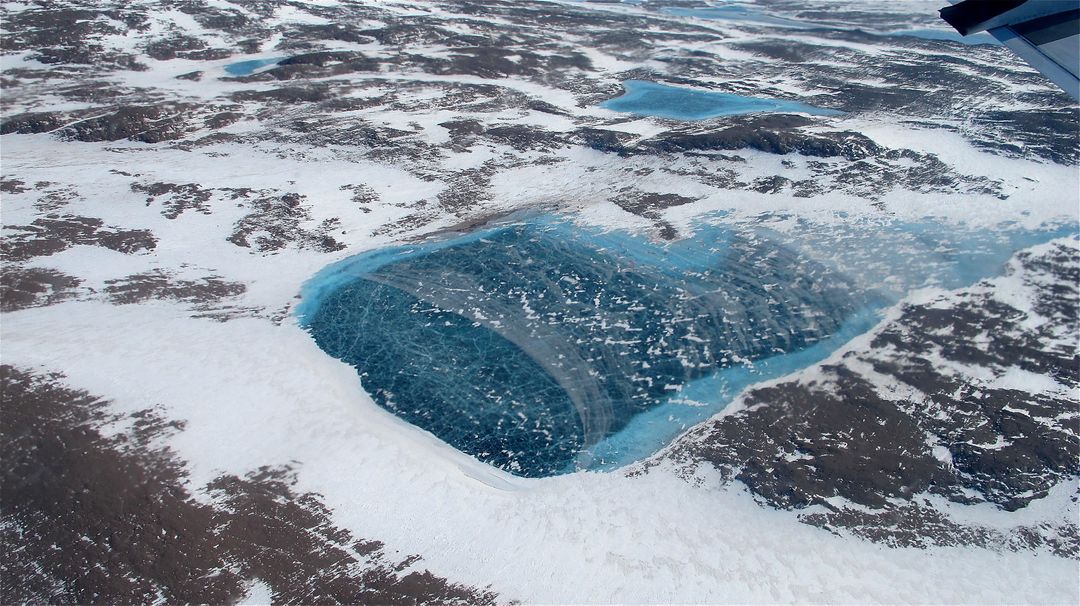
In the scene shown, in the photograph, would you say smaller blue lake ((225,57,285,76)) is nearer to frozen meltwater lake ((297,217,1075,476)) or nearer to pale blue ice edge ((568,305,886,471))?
frozen meltwater lake ((297,217,1075,476))

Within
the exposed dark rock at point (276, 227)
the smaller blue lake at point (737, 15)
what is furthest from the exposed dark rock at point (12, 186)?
the smaller blue lake at point (737, 15)

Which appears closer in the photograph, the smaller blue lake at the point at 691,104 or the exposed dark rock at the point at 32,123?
the exposed dark rock at the point at 32,123

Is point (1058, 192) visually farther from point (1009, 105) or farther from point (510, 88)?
point (510, 88)

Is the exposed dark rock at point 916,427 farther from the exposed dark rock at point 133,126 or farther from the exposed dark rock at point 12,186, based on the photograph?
the exposed dark rock at point 133,126

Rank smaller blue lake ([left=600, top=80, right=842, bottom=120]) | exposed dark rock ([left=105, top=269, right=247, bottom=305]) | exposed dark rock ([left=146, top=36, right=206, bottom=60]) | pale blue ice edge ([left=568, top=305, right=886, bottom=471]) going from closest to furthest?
1. pale blue ice edge ([left=568, top=305, right=886, bottom=471])
2. exposed dark rock ([left=105, top=269, right=247, bottom=305])
3. smaller blue lake ([left=600, top=80, right=842, bottom=120])
4. exposed dark rock ([left=146, top=36, right=206, bottom=60])

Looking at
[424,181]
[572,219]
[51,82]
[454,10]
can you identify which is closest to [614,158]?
[572,219]

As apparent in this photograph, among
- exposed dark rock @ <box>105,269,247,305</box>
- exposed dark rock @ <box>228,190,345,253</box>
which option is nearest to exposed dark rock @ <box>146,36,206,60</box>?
exposed dark rock @ <box>228,190,345,253</box>
